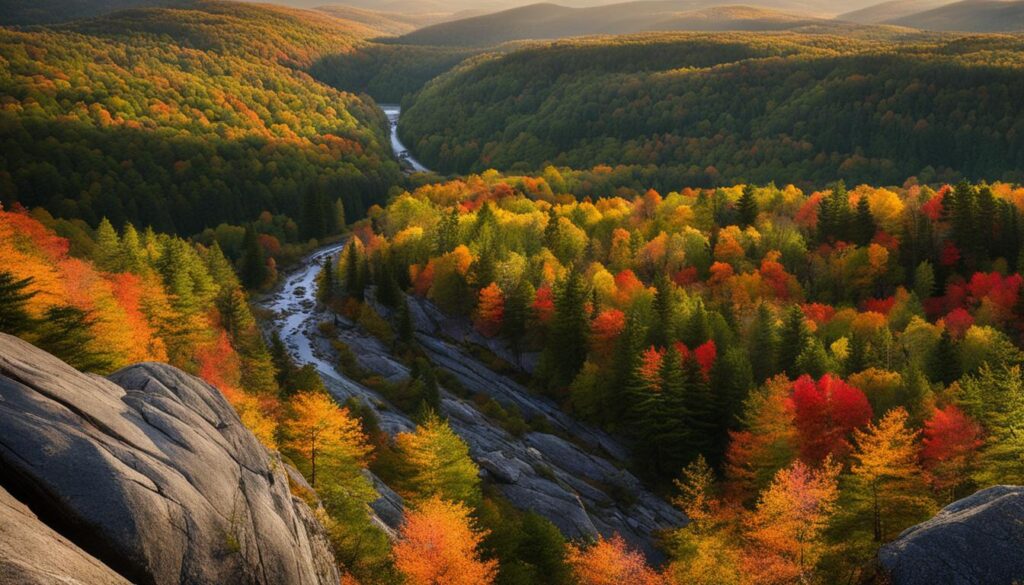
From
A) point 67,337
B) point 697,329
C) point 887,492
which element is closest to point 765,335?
point 697,329

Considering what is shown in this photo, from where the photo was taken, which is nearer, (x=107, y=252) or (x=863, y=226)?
(x=107, y=252)

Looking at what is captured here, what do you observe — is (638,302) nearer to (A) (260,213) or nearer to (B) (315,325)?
(B) (315,325)

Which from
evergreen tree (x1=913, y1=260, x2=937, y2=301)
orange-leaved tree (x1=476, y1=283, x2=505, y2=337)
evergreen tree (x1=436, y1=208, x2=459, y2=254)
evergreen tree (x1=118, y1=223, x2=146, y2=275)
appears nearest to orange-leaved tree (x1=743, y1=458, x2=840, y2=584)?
orange-leaved tree (x1=476, y1=283, x2=505, y2=337)

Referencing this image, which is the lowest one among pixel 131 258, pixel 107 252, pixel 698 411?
pixel 698 411

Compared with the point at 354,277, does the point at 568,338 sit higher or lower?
lower

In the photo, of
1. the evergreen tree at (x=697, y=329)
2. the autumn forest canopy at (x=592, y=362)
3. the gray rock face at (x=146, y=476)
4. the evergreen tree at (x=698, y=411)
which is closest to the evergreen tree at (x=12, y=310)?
the autumn forest canopy at (x=592, y=362)

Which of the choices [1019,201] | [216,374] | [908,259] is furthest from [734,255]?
[216,374]

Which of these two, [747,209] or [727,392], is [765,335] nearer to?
[727,392]

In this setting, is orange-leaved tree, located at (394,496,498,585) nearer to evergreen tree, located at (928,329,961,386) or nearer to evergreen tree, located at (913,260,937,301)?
evergreen tree, located at (928,329,961,386)
